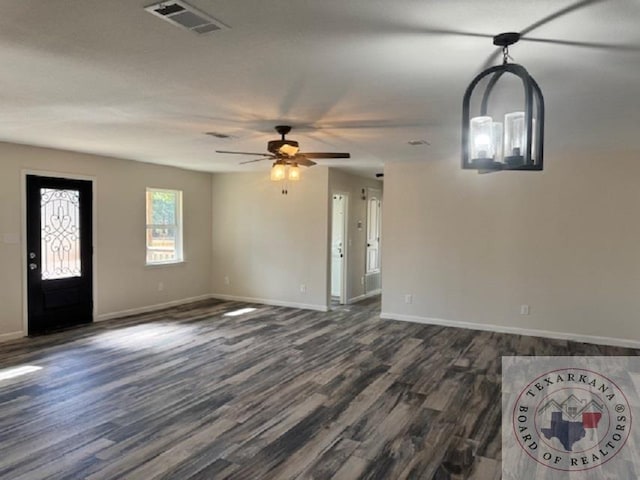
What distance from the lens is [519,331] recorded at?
19.5ft

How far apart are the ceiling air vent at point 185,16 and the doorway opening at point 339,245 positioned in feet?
18.5

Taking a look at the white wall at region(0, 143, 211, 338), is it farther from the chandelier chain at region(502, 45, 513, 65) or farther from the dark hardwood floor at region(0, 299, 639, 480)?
the chandelier chain at region(502, 45, 513, 65)

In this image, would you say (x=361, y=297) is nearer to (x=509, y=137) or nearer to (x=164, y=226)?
(x=164, y=226)

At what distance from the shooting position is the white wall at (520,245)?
544 centimetres

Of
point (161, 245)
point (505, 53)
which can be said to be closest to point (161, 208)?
point (161, 245)

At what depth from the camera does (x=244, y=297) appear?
8.20 m

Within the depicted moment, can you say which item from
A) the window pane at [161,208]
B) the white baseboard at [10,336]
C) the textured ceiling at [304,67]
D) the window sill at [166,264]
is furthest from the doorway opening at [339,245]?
the white baseboard at [10,336]

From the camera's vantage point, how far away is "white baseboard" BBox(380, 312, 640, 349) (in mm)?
5445

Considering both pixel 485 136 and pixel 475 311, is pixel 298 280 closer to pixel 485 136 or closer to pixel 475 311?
pixel 475 311

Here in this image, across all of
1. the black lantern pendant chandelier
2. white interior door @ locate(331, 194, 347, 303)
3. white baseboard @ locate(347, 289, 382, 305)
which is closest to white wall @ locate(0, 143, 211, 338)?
white interior door @ locate(331, 194, 347, 303)

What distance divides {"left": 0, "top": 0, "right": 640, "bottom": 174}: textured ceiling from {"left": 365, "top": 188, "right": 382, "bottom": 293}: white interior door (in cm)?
426

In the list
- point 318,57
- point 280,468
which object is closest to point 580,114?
point 318,57

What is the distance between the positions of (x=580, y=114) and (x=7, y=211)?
6.25 metres

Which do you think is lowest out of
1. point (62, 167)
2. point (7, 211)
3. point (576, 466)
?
point (576, 466)
